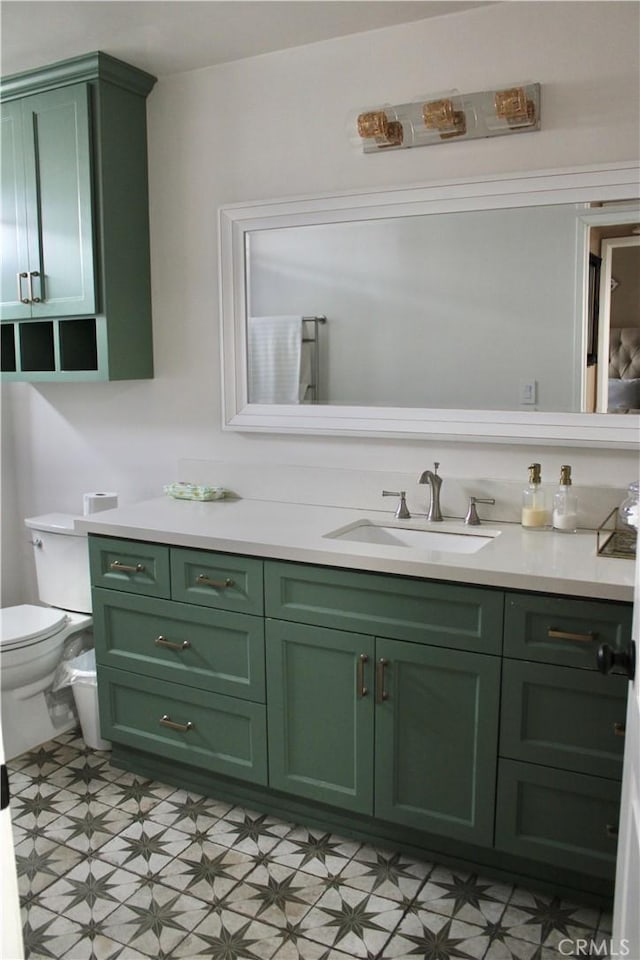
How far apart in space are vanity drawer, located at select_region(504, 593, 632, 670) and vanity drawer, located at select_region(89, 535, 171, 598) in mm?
1074

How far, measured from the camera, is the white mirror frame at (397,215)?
2.33 m

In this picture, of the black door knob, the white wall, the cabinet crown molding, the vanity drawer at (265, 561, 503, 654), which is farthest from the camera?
the cabinet crown molding

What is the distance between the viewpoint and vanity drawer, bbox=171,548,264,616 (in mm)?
2352

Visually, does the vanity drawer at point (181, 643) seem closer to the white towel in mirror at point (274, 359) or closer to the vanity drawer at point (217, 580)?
the vanity drawer at point (217, 580)

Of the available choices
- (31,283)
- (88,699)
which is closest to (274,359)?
(31,283)

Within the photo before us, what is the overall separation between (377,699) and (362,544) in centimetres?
41

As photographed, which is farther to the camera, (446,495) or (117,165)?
(117,165)

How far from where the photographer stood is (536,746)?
6.59ft

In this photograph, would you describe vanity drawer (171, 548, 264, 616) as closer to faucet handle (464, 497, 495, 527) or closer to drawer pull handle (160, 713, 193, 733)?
drawer pull handle (160, 713, 193, 733)

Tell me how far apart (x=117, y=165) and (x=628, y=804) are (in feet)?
8.50

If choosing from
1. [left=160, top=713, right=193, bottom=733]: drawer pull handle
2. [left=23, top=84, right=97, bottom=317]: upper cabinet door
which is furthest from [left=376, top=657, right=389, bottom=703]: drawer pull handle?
[left=23, top=84, right=97, bottom=317]: upper cabinet door

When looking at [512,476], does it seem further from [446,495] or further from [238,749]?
[238,749]

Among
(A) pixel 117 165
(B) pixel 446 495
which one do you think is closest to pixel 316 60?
(A) pixel 117 165

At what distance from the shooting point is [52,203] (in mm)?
2953
